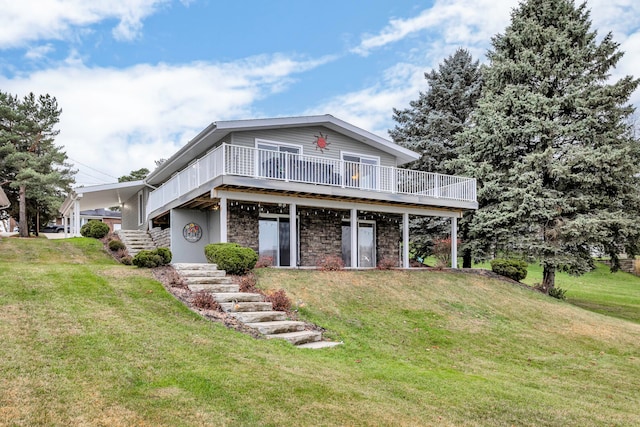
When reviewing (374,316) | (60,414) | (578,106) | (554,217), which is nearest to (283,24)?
(578,106)

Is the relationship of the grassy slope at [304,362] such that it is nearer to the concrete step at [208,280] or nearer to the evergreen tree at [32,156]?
the concrete step at [208,280]

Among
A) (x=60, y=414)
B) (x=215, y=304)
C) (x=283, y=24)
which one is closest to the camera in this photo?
(x=60, y=414)

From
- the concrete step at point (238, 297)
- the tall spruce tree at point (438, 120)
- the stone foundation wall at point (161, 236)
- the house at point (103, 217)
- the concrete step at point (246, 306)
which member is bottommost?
the concrete step at point (246, 306)

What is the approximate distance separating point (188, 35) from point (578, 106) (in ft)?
61.6

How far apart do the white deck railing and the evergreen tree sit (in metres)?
15.0

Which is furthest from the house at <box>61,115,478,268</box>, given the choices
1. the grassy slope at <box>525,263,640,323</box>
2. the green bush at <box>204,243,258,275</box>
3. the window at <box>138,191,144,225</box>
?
the grassy slope at <box>525,263,640,323</box>

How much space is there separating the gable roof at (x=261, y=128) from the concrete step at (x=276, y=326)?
26.2 feet

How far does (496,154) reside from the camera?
21312 mm

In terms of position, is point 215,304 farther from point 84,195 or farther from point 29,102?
point 29,102

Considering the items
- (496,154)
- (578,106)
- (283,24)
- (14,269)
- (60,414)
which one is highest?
(283,24)

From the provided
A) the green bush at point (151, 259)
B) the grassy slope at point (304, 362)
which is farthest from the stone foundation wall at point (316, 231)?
the grassy slope at point (304, 362)

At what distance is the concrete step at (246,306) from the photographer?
9656 mm

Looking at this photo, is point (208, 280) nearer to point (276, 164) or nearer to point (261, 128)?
point (276, 164)

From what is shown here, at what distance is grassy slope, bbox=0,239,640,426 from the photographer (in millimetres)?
4938
